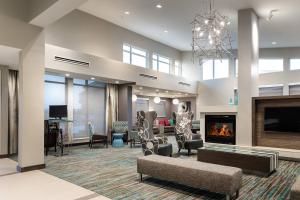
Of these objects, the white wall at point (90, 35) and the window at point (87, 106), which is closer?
the white wall at point (90, 35)

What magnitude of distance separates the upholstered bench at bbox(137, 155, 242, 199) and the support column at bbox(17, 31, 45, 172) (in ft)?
8.91

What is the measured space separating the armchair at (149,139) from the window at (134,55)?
197 inches

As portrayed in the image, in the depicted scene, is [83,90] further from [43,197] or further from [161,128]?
[43,197]

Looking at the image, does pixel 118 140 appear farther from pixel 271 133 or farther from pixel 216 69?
pixel 216 69

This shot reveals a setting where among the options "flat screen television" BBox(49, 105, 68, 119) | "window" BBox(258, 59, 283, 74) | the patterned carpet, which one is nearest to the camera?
the patterned carpet

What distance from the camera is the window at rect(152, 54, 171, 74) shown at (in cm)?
1195

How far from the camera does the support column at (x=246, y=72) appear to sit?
686 centimetres

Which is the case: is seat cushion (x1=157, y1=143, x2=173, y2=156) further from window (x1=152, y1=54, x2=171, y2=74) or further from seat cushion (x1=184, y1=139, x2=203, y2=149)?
window (x1=152, y1=54, x2=171, y2=74)

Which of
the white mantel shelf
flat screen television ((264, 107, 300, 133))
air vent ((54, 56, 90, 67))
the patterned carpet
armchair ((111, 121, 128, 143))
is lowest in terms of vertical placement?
the patterned carpet

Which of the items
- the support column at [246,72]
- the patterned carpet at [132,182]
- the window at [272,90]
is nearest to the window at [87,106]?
the patterned carpet at [132,182]

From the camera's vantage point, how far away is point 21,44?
496 centimetres

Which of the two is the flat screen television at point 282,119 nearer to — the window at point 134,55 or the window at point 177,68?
the window at point 134,55

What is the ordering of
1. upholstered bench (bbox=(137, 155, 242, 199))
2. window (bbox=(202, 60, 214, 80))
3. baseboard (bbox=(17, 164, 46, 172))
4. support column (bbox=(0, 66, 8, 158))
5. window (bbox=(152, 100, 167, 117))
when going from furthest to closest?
window (bbox=(152, 100, 167, 117)) < window (bbox=(202, 60, 214, 80)) < support column (bbox=(0, 66, 8, 158)) < baseboard (bbox=(17, 164, 46, 172)) < upholstered bench (bbox=(137, 155, 242, 199))

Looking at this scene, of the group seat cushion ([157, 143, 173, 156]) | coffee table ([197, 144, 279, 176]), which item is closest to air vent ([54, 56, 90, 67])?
seat cushion ([157, 143, 173, 156])
